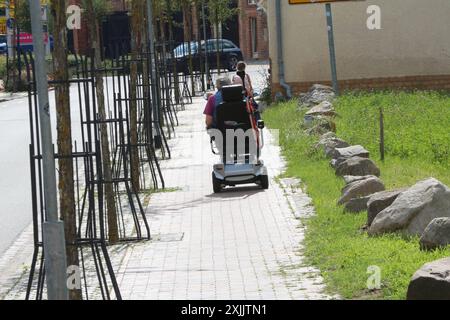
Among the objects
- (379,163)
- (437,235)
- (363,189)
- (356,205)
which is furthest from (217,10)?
(437,235)

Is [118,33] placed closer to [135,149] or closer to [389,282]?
[135,149]

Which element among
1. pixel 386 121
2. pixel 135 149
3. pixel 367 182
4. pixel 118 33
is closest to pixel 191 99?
pixel 386 121

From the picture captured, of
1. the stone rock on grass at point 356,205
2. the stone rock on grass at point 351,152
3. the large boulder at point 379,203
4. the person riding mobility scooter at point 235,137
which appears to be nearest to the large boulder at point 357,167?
the stone rock on grass at point 351,152

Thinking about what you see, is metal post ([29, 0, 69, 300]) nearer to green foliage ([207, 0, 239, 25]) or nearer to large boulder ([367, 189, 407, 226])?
large boulder ([367, 189, 407, 226])

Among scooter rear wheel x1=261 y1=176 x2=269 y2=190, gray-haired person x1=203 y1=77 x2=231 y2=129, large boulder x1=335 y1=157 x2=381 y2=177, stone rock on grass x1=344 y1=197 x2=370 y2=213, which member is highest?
gray-haired person x1=203 y1=77 x2=231 y2=129

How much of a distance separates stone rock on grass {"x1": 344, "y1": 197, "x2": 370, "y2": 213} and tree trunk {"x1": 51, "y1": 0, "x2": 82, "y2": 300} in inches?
193

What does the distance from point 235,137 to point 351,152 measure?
167 centimetres

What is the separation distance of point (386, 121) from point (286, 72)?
1084 centimetres

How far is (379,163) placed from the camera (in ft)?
61.5

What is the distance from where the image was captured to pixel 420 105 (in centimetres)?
2788

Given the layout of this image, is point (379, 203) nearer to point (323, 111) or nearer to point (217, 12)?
point (323, 111)

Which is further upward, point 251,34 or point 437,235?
point 251,34

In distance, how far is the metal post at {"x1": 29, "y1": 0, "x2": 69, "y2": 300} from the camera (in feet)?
27.2

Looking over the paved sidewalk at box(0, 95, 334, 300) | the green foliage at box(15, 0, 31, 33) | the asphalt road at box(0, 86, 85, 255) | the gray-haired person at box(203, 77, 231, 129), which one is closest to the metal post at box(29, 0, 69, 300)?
the paved sidewalk at box(0, 95, 334, 300)
